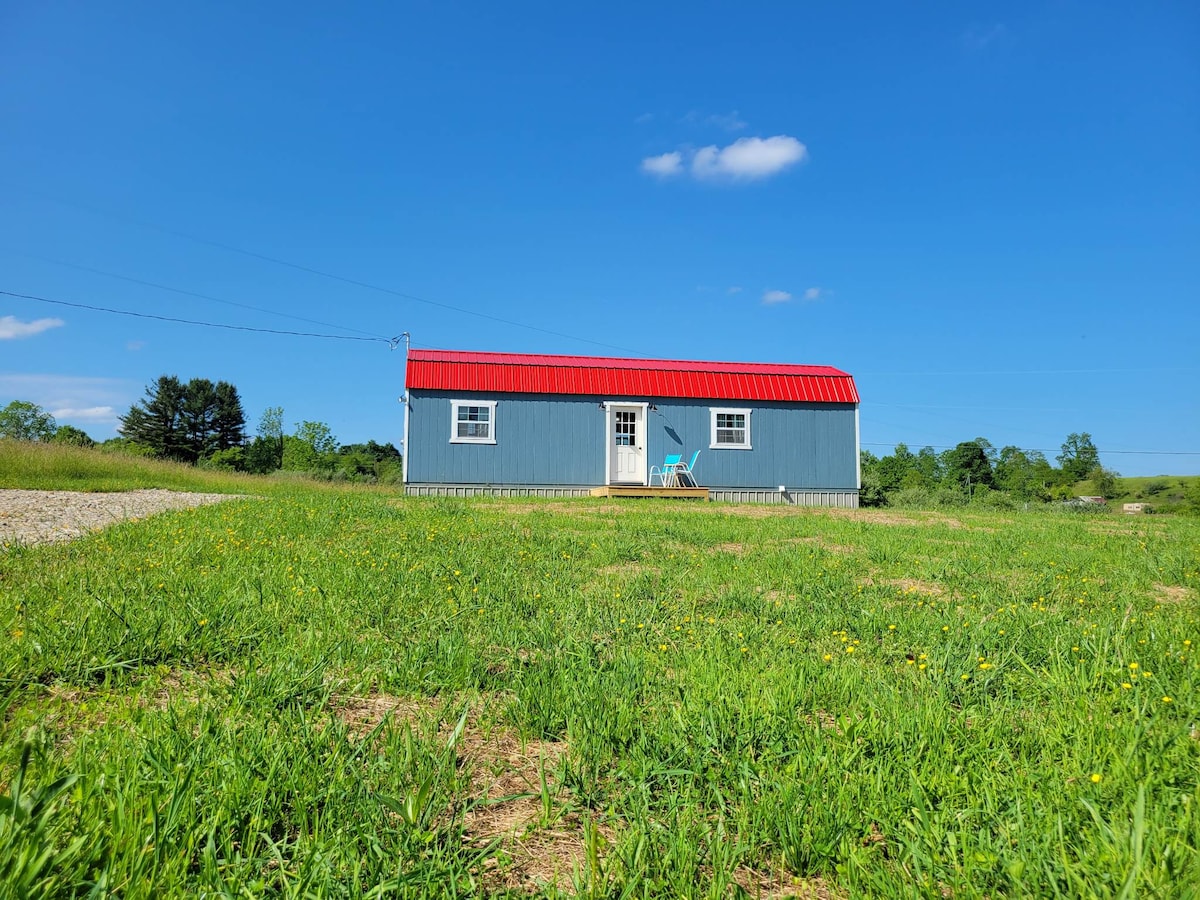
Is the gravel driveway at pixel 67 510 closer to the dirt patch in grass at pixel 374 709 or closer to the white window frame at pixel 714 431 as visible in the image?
the dirt patch in grass at pixel 374 709

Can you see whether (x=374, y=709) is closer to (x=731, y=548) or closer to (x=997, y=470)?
(x=731, y=548)

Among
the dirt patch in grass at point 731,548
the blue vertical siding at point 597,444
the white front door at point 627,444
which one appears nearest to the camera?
the dirt patch in grass at point 731,548

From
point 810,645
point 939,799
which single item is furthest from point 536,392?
point 939,799

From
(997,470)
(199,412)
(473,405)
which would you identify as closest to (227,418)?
(199,412)

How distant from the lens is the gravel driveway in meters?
7.33

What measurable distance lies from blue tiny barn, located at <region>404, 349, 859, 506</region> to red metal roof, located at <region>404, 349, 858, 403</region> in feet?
0.11

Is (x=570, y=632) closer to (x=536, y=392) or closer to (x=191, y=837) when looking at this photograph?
(x=191, y=837)

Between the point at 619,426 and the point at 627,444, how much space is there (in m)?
0.58

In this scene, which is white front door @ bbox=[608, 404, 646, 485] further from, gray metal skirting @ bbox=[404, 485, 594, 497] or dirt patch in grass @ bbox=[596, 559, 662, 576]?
dirt patch in grass @ bbox=[596, 559, 662, 576]

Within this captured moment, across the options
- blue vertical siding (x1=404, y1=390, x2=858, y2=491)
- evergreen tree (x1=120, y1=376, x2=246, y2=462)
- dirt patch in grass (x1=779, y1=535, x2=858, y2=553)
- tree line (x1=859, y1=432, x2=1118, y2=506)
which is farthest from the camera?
evergreen tree (x1=120, y1=376, x2=246, y2=462)

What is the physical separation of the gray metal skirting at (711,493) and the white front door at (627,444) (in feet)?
3.40

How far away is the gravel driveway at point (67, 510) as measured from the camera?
7328mm

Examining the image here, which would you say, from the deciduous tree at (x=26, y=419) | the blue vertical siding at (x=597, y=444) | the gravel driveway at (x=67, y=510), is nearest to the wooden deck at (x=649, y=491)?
the blue vertical siding at (x=597, y=444)

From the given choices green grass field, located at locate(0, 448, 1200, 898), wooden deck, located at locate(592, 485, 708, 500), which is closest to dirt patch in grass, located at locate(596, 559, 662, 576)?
green grass field, located at locate(0, 448, 1200, 898)
